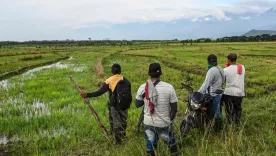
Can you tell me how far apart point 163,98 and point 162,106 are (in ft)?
0.40

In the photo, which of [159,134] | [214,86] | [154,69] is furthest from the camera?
[214,86]

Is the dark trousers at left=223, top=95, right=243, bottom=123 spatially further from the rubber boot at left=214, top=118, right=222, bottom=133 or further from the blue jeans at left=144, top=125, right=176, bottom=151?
the blue jeans at left=144, top=125, right=176, bottom=151

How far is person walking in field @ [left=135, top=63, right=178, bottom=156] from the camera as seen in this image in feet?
12.4

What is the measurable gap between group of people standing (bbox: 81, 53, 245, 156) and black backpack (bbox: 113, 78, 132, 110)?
0.06 m

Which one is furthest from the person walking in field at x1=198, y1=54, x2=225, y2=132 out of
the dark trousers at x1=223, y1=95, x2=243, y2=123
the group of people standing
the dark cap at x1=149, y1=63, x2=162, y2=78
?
the dark cap at x1=149, y1=63, x2=162, y2=78

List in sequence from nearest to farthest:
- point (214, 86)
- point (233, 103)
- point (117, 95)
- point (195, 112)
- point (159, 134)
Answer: point (159, 134) → point (195, 112) → point (117, 95) → point (214, 86) → point (233, 103)

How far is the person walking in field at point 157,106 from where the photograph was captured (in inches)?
149

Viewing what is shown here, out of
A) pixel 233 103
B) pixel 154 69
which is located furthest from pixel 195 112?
pixel 154 69

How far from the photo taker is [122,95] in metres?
5.11

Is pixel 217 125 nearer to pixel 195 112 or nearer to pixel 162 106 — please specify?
pixel 195 112

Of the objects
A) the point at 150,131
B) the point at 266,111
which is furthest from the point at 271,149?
the point at 266,111

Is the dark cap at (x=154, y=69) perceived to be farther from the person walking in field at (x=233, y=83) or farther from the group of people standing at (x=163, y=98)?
the person walking in field at (x=233, y=83)

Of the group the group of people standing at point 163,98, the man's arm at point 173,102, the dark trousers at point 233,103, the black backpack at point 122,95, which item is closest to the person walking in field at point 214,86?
the group of people standing at point 163,98

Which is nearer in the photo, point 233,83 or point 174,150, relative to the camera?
point 174,150
